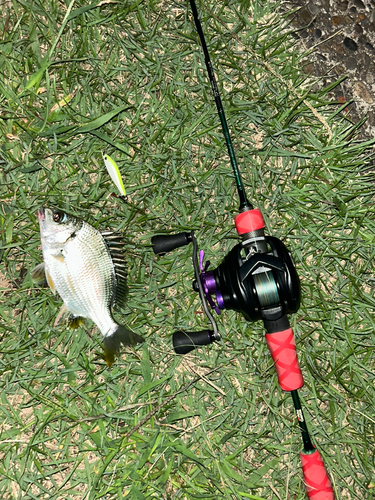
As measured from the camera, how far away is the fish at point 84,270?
114 inches

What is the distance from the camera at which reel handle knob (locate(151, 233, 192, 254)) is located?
3025 millimetres

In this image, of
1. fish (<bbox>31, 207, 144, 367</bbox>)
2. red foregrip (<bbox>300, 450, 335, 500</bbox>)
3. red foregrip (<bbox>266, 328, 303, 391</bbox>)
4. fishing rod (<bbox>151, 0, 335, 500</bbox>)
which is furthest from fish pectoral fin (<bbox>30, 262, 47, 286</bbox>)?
red foregrip (<bbox>300, 450, 335, 500</bbox>)

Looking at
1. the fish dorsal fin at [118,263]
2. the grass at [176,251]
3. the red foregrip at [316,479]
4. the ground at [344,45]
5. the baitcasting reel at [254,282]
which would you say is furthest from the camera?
the ground at [344,45]

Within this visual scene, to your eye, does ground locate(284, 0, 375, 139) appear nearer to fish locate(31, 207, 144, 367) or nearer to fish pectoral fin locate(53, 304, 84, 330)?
fish locate(31, 207, 144, 367)

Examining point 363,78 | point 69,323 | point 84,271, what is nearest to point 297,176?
point 363,78

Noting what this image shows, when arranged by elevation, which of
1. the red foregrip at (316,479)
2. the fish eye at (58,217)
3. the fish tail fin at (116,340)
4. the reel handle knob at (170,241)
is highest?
the fish eye at (58,217)

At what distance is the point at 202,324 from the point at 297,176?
135 cm

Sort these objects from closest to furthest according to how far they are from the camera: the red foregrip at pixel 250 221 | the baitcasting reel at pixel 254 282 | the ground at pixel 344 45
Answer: the baitcasting reel at pixel 254 282, the red foregrip at pixel 250 221, the ground at pixel 344 45

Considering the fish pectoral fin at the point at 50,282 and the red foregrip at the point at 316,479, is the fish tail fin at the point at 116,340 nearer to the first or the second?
the fish pectoral fin at the point at 50,282

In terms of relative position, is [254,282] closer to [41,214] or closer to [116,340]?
[116,340]

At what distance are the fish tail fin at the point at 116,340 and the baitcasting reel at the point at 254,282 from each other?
1.61 ft

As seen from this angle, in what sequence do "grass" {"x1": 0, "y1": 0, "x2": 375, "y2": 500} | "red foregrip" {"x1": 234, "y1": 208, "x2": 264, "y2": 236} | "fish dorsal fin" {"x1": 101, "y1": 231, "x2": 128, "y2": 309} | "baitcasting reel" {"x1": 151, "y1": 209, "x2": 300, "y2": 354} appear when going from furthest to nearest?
"grass" {"x1": 0, "y1": 0, "x2": 375, "y2": 500} → "fish dorsal fin" {"x1": 101, "y1": 231, "x2": 128, "y2": 309} → "red foregrip" {"x1": 234, "y1": 208, "x2": 264, "y2": 236} → "baitcasting reel" {"x1": 151, "y1": 209, "x2": 300, "y2": 354}

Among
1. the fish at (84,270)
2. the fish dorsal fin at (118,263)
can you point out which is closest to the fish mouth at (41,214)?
the fish at (84,270)

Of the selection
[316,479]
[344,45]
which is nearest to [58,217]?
[316,479]
